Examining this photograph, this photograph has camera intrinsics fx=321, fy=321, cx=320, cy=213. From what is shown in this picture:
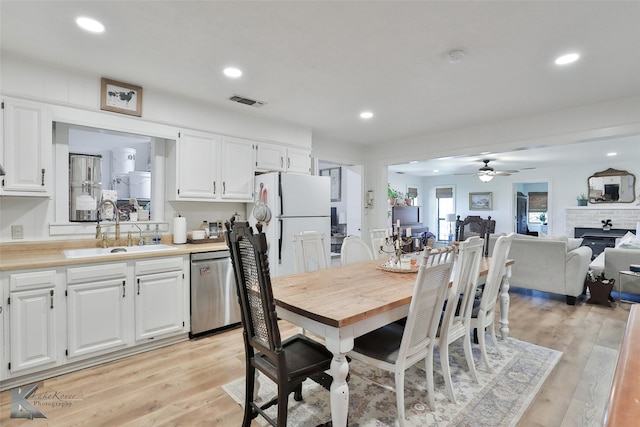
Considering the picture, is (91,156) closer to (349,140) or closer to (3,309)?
(3,309)

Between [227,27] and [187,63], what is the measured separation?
678 millimetres

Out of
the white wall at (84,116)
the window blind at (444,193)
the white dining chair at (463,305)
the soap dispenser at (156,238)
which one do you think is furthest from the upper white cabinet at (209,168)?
the window blind at (444,193)

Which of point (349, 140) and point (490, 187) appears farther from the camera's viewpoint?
point (490, 187)

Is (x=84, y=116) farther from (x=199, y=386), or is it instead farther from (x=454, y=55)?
(x=454, y=55)

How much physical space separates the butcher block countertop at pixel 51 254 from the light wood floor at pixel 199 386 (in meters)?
0.87

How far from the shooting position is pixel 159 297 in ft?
9.53

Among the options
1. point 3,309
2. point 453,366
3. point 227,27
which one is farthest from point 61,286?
point 453,366

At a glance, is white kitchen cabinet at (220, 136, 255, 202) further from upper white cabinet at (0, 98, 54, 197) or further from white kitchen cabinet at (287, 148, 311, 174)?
upper white cabinet at (0, 98, 54, 197)

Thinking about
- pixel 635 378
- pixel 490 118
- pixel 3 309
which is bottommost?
pixel 3 309

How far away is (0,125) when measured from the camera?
8.00 ft

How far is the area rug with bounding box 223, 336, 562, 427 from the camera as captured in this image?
75.7 inches

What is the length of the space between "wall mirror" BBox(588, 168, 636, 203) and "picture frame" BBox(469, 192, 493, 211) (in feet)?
7.68

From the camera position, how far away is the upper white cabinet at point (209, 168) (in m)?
3.41

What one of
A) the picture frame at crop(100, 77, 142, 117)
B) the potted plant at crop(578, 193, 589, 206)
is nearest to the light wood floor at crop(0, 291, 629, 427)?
the picture frame at crop(100, 77, 142, 117)
